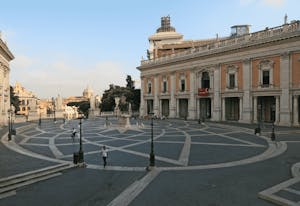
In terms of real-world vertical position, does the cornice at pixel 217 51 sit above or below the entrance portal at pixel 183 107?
above

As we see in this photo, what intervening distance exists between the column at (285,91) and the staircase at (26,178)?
29789mm

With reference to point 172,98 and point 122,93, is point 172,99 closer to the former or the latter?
point 172,98

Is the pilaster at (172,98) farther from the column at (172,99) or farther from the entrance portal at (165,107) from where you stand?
the entrance portal at (165,107)

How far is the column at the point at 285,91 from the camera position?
32.8 metres

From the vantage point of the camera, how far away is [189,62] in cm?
→ 4634

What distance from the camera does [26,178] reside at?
12.3 meters

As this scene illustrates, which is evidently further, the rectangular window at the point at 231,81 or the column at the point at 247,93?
the rectangular window at the point at 231,81

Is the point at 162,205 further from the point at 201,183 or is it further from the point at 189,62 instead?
the point at 189,62

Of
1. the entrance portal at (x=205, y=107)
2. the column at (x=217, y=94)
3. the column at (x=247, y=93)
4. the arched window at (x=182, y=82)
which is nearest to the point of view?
the column at (x=247, y=93)

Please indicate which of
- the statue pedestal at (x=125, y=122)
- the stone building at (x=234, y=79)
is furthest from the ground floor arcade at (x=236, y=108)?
the statue pedestal at (x=125, y=122)

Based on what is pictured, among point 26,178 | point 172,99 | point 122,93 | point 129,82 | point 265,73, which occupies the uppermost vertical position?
point 129,82

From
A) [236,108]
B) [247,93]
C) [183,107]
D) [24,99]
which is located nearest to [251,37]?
[247,93]

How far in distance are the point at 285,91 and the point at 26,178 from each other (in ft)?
108

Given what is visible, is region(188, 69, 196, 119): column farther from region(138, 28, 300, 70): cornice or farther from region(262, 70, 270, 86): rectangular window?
region(262, 70, 270, 86): rectangular window
